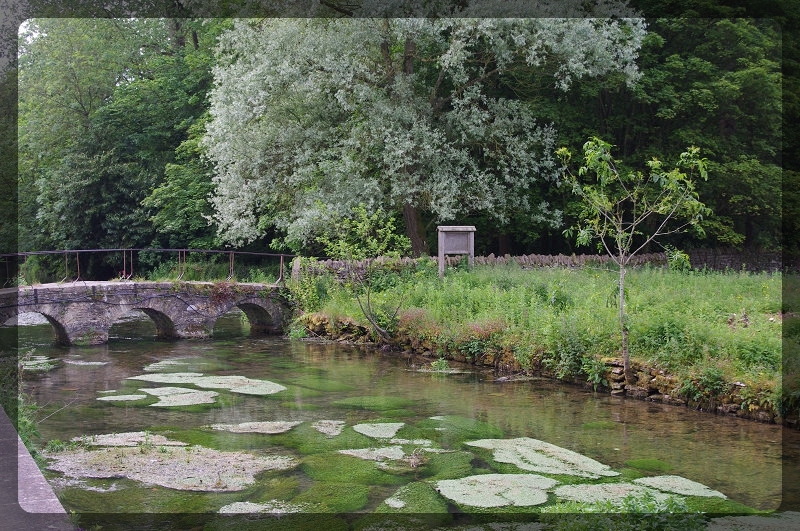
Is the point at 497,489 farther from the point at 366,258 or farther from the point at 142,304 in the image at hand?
the point at 142,304

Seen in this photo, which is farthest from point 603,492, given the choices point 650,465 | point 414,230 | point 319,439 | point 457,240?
point 414,230

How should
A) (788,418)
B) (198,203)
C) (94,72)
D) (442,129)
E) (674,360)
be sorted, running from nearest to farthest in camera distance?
(788,418)
(674,360)
(442,129)
(198,203)
(94,72)

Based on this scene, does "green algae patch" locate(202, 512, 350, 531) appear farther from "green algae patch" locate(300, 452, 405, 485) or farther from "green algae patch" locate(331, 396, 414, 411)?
"green algae patch" locate(331, 396, 414, 411)

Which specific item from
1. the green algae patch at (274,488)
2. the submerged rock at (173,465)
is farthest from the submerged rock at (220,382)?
the green algae patch at (274,488)

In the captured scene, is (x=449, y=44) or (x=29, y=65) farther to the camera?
(x=29, y=65)

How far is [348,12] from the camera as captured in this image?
2306 centimetres

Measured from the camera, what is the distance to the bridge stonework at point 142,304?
19.2 meters

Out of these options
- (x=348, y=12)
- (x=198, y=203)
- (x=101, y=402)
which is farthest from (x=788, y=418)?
(x=198, y=203)

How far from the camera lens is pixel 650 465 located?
9.12m

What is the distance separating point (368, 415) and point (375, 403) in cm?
86

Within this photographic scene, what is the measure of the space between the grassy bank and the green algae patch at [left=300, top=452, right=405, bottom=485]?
5.15 metres

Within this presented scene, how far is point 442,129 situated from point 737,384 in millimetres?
12746

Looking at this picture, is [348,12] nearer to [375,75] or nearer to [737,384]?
[375,75]

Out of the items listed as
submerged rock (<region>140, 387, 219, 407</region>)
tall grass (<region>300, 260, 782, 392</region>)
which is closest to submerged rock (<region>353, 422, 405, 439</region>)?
submerged rock (<region>140, 387, 219, 407</region>)
